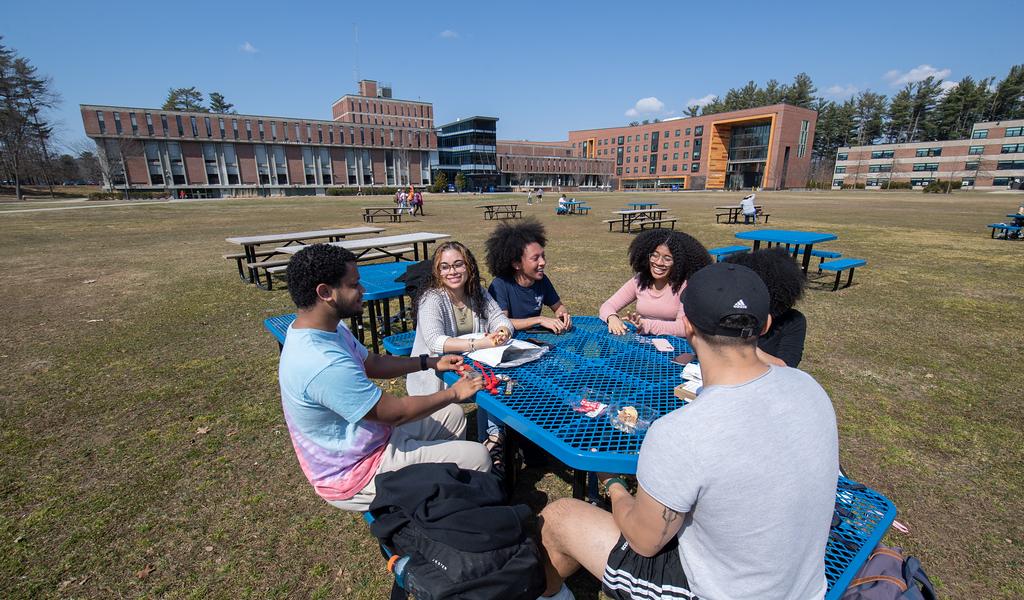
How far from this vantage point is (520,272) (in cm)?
376

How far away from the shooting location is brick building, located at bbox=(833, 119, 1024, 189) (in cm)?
6656

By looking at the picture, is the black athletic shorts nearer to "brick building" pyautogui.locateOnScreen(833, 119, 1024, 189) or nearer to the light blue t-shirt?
the light blue t-shirt

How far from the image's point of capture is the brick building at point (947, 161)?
2621 inches

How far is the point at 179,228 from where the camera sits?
19781 millimetres

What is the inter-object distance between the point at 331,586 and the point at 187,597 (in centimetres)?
69

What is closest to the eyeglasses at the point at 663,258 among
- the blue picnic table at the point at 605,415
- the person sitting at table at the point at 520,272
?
the blue picnic table at the point at 605,415

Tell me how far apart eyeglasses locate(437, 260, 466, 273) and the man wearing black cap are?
195 cm

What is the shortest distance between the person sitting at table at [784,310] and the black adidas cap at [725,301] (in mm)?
1399

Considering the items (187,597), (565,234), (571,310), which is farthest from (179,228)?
(187,597)

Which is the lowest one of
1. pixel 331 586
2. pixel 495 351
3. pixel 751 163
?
pixel 331 586

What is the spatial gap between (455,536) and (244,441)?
286 cm

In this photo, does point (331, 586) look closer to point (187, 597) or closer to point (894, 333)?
point (187, 597)

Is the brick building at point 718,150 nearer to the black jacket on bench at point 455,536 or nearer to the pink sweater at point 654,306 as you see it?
the pink sweater at point 654,306

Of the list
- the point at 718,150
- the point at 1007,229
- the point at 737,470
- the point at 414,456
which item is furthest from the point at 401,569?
the point at 718,150
